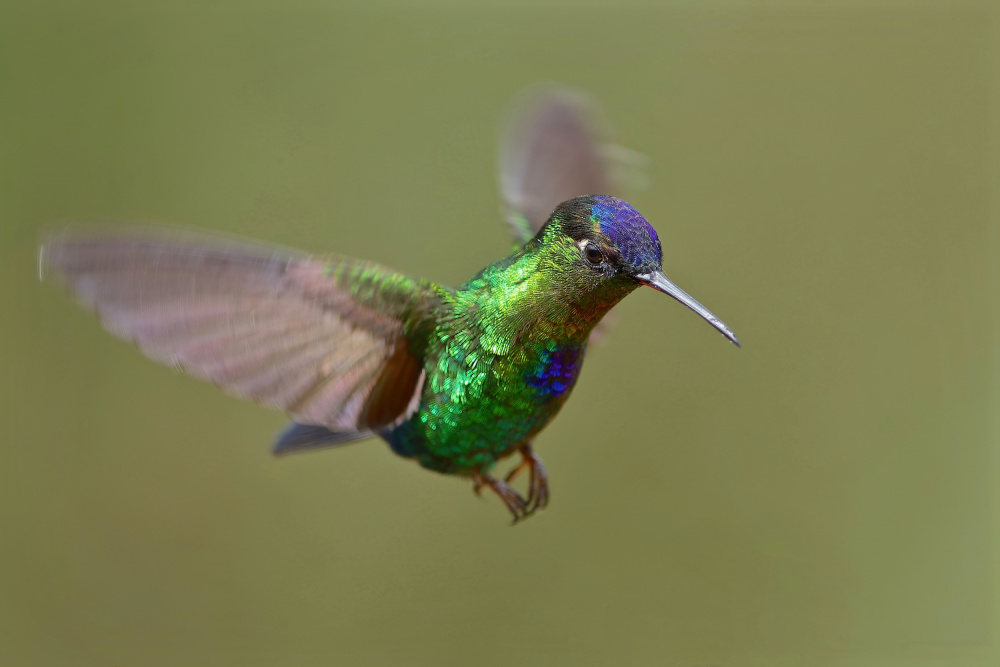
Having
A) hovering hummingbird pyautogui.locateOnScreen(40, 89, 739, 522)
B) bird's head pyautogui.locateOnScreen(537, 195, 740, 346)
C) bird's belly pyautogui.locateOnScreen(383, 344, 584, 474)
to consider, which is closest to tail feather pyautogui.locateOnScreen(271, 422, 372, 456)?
hovering hummingbird pyautogui.locateOnScreen(40, 89, 739, 522)

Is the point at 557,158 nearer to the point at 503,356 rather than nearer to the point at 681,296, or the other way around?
the point at 503,356

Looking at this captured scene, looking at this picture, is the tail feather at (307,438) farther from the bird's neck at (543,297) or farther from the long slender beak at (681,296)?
the long slender beak at (681,296)

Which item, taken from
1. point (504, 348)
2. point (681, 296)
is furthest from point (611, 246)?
point (504, 348)

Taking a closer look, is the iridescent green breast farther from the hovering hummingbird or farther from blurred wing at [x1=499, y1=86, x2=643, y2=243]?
blurred wing at [x1=499, y1=86, x2=643, y2=243]

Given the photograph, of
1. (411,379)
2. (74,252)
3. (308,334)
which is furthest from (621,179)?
(74,252)

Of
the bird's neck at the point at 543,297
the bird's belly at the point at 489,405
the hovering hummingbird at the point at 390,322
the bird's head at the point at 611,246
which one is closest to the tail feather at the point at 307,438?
the hovering hummingbird at the point at 390,322

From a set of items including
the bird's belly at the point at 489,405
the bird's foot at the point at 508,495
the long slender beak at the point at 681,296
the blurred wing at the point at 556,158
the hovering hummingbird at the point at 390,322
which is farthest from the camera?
the blurred wing at the point at 556,158

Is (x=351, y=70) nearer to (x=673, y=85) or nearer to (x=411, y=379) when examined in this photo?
(x=673, y=85)
